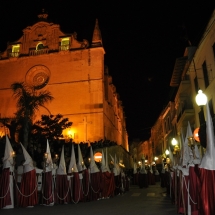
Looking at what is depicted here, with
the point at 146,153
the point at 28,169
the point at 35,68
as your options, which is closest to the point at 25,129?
the point at 28,169

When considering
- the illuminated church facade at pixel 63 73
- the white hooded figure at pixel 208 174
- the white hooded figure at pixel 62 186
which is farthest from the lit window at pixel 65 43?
the white hooded figure at pixel 208 174

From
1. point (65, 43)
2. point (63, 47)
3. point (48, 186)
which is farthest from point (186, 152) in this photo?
point (65, 43)

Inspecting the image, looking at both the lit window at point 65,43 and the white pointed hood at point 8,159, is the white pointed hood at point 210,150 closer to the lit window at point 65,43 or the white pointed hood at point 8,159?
the white pointed hood at point 8,159

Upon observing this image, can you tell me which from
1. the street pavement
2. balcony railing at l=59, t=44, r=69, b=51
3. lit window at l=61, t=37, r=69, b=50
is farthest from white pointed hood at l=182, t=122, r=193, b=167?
lit window at l=61, t=37, r=69, b=50

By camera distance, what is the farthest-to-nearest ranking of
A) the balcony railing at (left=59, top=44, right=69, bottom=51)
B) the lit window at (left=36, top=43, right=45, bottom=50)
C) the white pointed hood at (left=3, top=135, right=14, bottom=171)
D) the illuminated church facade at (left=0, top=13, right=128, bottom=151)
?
the lit window at (left=36, top=43, right=45, bottom=50)
the balcony railing at (left=59, top=44, right=69, bottom=51)
the illuminated church facade at (left=0, top=13, right=128, bottom=151)
the white pointed hood at (left=3, top=135, right=14, bottom=171)

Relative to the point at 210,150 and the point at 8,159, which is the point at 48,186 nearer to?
the point at 8,159

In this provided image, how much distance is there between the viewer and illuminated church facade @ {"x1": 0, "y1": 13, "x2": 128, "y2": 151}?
3669 cm

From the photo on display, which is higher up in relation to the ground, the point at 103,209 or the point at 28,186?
the point at 28,186

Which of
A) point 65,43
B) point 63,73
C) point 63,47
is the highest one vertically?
point 65,43

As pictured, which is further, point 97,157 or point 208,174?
point 97,157

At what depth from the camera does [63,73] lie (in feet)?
128

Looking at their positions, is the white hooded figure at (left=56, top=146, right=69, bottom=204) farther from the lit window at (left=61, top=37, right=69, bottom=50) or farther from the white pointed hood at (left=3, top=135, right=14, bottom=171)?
the lit window at (left=61, top=37, right=69, bottom=50)

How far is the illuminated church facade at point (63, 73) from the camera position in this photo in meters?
36.7

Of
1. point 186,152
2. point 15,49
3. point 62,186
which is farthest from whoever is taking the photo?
point 15,49
